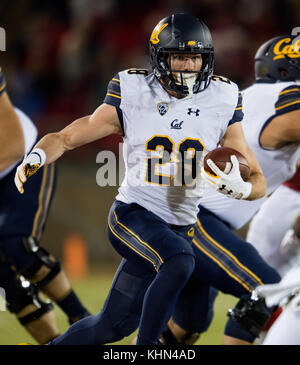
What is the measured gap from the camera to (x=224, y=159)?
2848mm

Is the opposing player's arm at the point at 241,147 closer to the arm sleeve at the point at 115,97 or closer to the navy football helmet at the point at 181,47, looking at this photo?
the navy football helmet at the point at 181,47

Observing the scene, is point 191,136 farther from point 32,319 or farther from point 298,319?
point 32,319

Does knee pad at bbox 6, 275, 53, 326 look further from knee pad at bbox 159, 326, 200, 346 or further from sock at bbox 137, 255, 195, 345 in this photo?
sock at bbox 137, 255, 195, 345

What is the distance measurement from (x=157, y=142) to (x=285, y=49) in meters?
1.20

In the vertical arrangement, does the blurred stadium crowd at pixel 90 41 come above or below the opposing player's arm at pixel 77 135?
below

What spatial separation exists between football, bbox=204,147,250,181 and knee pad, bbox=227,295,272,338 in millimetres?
706

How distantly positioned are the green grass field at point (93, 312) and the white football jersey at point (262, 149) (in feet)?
3.34

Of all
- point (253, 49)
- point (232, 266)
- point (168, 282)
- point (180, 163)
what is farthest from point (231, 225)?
point (253, 49)

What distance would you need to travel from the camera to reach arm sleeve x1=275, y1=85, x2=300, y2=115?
3.46m

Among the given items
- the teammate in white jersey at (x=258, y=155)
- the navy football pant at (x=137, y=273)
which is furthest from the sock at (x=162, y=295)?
the teammate in white jersey at (x=258, y=155)

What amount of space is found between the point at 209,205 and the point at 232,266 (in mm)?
397

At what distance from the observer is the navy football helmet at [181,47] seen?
298 centimetres

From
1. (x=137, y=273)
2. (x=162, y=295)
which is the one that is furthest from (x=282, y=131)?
(x=162, y=295)

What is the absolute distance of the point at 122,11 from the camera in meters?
8.68
